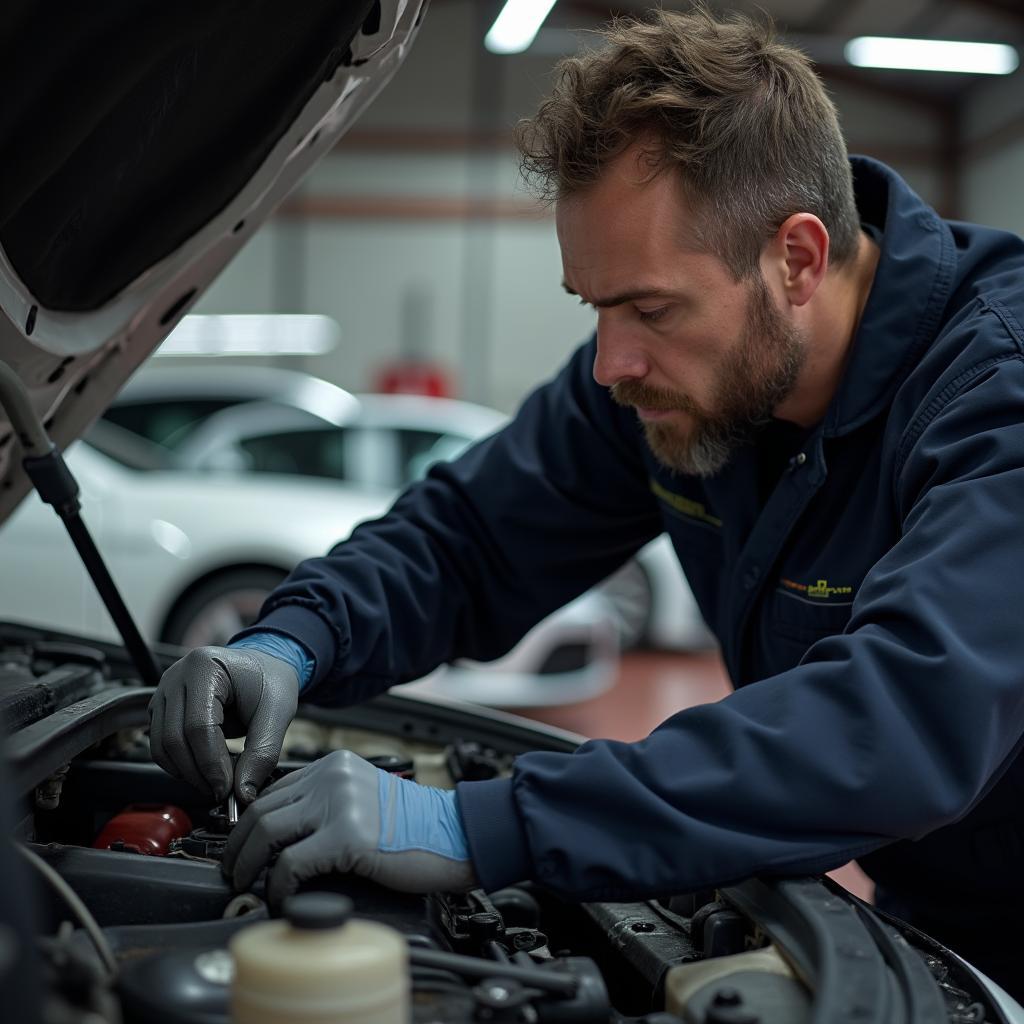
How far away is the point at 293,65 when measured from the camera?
4.03 ft

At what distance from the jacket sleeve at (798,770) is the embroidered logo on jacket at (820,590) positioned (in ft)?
1.01

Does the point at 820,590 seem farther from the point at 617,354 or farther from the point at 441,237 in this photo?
the point at 441,237

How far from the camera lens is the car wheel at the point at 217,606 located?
3992mm

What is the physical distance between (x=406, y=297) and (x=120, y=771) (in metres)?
9.21

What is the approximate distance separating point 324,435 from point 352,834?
396 centimetres

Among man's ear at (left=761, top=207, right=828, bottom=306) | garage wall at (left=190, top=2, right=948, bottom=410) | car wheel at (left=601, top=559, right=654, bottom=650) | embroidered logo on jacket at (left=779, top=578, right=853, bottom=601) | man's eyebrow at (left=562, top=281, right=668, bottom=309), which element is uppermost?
garage wall at (left=190, top=2, right=948, bottom=410)

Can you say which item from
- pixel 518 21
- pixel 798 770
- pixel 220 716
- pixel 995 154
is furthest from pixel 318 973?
pixel 995 154

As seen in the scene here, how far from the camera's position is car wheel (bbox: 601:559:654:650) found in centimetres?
553

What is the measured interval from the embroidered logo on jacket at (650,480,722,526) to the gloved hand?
2.28 ft

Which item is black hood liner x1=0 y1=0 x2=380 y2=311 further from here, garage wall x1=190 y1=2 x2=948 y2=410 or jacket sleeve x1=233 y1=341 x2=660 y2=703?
garage wall x1=190 y1=2 x2=948 y2=410

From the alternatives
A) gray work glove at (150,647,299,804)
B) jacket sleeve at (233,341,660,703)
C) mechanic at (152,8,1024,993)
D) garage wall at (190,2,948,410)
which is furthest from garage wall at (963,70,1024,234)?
gray work glove at (150,647,299,804)

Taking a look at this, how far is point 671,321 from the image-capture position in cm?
127

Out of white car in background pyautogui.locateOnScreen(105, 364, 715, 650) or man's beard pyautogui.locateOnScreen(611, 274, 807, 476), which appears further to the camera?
white car in background pyautogui.locateOnScreen(105, 364, 715, 650)

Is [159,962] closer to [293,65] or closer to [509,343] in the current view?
[293,65]
